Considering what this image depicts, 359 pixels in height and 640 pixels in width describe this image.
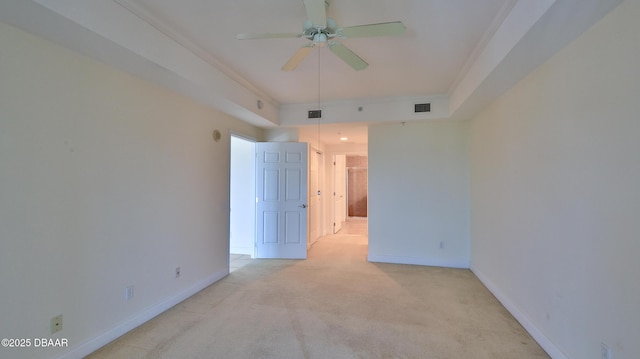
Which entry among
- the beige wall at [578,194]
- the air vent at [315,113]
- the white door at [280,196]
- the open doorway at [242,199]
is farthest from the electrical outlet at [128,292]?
the beige wall at [578,194]

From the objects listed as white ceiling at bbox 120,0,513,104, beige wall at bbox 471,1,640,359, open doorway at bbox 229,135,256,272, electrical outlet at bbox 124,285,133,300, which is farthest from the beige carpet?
white ceiling at bbox 120,0,513,104

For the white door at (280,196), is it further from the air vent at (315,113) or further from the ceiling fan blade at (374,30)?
the ceiling fan blade at (374,30)

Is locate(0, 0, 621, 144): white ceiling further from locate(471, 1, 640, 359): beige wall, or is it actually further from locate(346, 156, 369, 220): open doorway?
locate(346, 156, 369, 220): open doorway

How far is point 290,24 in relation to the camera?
2.35 metres

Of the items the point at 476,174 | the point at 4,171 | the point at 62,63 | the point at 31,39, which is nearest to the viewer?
the point at 4,171

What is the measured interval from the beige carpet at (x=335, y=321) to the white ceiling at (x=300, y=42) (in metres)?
2.37

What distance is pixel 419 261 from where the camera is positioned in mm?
4648

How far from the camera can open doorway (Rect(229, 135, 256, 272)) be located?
5.26 m

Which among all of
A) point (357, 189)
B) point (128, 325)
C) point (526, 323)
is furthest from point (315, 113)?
point (357, 189)

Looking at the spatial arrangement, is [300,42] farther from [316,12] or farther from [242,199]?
[242,199]

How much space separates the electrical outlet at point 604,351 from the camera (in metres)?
1.63

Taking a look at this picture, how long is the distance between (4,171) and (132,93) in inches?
46.2

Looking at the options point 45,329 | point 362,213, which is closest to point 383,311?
point 45,329

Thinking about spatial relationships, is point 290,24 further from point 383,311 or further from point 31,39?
point 383,311
